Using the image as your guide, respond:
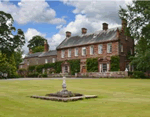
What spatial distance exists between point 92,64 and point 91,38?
20.4 feet

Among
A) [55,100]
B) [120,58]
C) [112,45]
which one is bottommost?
[55,100]

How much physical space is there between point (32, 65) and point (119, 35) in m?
30.5

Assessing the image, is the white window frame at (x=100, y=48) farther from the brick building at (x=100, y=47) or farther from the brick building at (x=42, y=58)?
the brick building at (x=42, y=58)

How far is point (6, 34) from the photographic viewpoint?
45.1 m

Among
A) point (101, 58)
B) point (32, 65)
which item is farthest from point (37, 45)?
point (101, 58)

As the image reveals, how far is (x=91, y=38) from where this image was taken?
153ft

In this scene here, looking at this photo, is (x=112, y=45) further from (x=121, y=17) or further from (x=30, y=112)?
(x=30, y=112)

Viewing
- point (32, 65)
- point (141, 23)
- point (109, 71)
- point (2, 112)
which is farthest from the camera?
point (32, 65)

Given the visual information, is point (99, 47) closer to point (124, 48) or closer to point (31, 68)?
point (124, 48)

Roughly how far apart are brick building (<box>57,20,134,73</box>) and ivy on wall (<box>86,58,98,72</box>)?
734 millimetres

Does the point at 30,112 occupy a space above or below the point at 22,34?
below

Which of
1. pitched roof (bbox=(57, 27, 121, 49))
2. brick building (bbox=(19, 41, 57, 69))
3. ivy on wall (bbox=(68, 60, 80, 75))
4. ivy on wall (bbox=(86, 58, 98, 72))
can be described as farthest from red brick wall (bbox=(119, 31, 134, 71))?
brick building (bbox=(19, 41, 57, 69))

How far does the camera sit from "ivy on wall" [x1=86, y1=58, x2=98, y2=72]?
4331 cm

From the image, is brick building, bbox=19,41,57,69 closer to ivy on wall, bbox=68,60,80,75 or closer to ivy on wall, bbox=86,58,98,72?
ivy on wall, bbox=68,60,80,75
